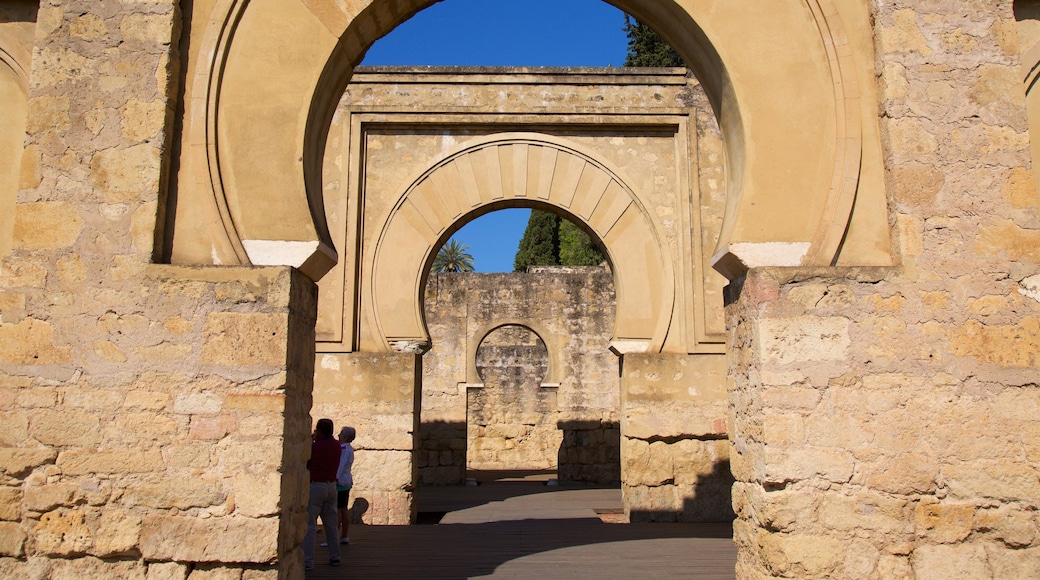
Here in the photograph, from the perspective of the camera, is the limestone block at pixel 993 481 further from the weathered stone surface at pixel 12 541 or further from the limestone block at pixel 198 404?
the weathered stone surface at pixel 12 541

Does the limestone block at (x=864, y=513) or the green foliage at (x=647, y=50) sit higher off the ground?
the green foliage at (x=647, y=50)

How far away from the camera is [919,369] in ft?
13.3

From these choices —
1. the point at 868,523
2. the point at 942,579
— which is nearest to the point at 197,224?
the point at 868,523

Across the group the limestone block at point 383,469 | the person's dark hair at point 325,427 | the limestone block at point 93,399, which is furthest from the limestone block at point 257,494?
the limestone block at point 383,469

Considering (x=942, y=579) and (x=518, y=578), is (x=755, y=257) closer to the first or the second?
(x=942, y=579)

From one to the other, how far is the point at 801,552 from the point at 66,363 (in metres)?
3.64

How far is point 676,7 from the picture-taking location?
4633mm

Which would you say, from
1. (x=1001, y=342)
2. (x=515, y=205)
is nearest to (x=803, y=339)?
(x=1001, y=342)

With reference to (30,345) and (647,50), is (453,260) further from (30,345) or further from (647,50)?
(30,345)

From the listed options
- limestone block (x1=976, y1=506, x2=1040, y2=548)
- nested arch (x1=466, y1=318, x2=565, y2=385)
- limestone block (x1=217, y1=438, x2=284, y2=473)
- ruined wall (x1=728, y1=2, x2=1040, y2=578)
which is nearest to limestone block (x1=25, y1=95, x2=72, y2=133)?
limestone block (x1=217, y1=438, x2=284, y2=473)

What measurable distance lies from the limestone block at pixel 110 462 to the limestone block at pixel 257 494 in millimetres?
398

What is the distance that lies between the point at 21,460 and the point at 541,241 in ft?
94.2

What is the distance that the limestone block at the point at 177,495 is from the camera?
12.7 ft

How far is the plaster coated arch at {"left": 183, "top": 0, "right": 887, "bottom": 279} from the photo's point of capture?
4320mm
